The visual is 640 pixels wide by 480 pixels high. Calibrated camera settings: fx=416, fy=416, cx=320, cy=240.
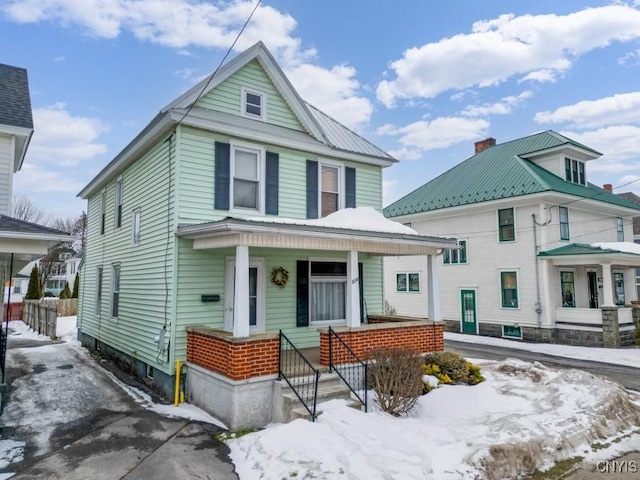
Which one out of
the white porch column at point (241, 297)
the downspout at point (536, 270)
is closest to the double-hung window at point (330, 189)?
the white porch column at point (241, 297)

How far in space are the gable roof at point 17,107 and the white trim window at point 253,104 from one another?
4563 millimetres

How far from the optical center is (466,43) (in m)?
14.8

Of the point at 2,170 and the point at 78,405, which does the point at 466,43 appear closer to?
the point at 2,170

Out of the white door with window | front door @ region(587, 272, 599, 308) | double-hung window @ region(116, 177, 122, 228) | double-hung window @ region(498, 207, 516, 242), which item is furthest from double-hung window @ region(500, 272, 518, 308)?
double-hung window @ region(116, 177, 122, 228)

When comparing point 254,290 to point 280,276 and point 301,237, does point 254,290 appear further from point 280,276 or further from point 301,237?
point 301,237

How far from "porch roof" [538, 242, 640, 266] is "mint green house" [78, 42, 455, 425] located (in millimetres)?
9029

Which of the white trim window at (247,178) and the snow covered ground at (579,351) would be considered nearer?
the white trim window at (247,178)

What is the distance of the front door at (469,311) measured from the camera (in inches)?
765

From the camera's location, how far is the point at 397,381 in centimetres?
696

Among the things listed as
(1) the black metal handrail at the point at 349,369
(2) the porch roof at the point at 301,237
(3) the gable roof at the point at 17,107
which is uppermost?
(3) the gable roof at the point at 17,107

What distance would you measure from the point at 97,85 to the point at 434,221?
16.2 m

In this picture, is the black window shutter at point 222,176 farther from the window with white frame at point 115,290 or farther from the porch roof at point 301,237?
the window with white frame at point 115,290

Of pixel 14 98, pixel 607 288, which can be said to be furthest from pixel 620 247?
pixel 14 98

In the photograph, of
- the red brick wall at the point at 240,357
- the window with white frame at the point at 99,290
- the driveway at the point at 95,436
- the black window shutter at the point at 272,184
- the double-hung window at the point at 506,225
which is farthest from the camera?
the double-hung window at the point at 506,225
